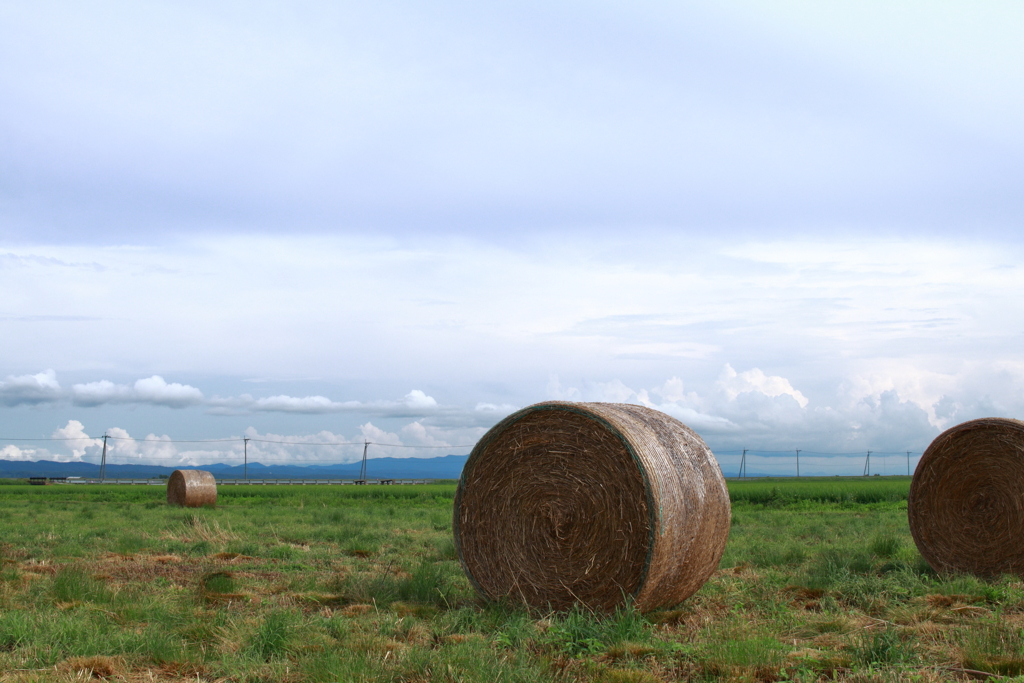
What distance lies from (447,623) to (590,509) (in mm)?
1735

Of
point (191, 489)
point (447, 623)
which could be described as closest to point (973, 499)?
point (447, 623)

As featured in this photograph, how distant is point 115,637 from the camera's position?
20.5 ft

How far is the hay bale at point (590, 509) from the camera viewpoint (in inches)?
293

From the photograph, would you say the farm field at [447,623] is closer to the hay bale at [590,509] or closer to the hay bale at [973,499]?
the hay bale at [590,509]

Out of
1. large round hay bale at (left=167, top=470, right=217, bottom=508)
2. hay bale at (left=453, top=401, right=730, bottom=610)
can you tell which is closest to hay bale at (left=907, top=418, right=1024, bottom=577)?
hay bale at (left=453, top=401, right=730, bottom=610)

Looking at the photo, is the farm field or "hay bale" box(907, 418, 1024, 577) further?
"hay bale" box(907, 418, 1024, 577)

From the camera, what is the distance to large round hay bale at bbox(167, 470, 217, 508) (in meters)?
26.5

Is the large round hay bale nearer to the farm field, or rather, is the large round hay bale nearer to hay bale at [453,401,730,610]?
the farm field

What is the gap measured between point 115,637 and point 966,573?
975cm

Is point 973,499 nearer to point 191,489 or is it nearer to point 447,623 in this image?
point 447,623

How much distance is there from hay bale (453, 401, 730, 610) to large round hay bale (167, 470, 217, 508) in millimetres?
20697

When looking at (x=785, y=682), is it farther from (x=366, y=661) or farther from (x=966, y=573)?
(x=966, y=573)

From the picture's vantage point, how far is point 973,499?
10367mm

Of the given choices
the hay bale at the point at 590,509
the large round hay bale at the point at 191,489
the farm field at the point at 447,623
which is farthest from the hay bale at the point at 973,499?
the large round hay bale at the point at 191,489
